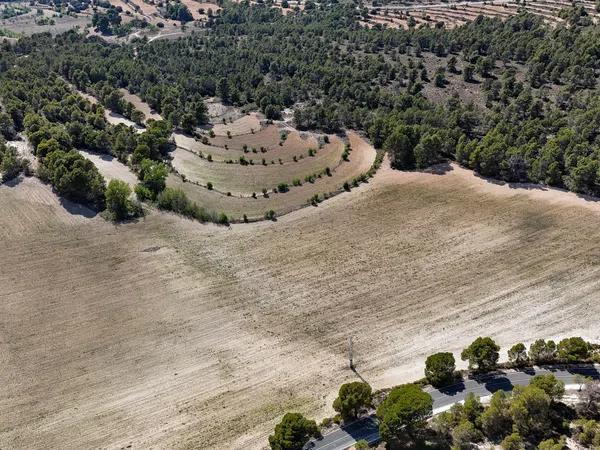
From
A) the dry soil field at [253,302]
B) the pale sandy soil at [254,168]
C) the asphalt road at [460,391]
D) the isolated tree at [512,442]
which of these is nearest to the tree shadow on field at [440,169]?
the dry soil field at [253,302]

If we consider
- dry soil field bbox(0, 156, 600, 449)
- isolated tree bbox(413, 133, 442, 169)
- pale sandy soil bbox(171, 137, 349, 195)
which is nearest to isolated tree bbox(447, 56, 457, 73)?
pale sandy soil bbox(171, 137, 349, 195)

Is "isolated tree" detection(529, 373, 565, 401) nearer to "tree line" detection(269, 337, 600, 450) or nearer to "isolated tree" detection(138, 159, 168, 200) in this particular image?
"tree line" detection(269, 337, 600, 450)

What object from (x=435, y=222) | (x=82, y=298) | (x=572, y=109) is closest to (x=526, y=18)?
(x=572, y=109)

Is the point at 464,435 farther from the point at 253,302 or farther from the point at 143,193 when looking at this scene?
the point at 143,193

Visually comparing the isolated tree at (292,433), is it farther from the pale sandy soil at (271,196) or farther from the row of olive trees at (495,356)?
the pale sandy soil at (271,196)

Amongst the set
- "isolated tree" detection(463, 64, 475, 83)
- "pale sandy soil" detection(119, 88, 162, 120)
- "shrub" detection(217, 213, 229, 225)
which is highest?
"isolated tree" detection(463, 64, 475, 83)

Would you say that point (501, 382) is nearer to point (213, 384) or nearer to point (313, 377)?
point (313, 377)
